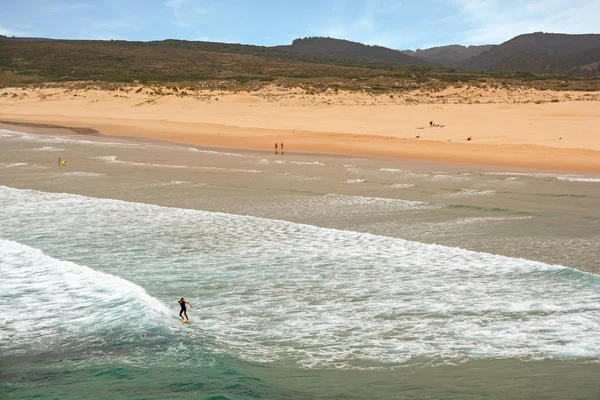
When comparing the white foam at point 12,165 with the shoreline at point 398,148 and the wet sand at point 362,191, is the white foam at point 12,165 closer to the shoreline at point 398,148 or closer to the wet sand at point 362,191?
the wet sand at point 362,191

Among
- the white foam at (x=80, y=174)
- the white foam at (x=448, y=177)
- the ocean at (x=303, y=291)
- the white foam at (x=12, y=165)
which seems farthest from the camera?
the white foam at (x=12, y=165)

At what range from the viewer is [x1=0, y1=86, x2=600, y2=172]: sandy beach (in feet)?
104

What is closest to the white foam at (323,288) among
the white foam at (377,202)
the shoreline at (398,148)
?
the white foam at (377,202)

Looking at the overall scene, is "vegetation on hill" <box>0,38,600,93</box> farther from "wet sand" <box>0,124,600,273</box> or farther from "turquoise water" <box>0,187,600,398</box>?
"turquoise water" <box>0,187,600,398</box>

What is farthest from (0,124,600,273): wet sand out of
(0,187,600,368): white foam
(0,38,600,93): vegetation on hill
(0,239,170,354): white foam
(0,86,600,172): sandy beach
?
(0,38,600,93): vegetation on hill

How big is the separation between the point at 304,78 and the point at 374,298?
78493 millimetres

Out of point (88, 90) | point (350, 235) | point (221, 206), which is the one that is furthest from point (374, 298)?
point (88, 90)

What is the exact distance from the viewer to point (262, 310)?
1020cm

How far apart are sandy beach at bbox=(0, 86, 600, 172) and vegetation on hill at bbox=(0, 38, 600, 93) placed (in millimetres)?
6772

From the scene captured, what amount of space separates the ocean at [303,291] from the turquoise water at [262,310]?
1.4 inches

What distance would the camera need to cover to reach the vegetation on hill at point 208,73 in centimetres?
7850

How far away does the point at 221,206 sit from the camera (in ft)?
61.2

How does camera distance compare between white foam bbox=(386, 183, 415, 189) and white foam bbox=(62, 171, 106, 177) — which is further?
white foam bbox=(62, 171, 106, 177)

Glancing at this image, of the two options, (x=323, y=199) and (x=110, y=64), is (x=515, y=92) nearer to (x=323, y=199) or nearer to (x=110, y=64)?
(x=323, y=199)
